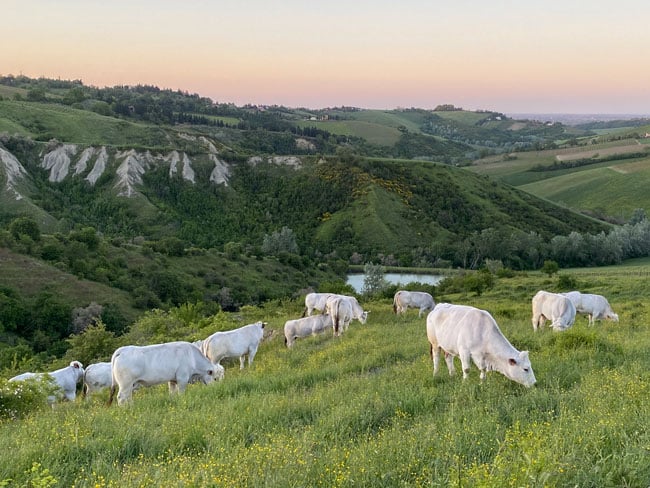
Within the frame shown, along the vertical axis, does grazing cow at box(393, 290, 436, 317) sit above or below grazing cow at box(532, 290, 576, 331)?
below

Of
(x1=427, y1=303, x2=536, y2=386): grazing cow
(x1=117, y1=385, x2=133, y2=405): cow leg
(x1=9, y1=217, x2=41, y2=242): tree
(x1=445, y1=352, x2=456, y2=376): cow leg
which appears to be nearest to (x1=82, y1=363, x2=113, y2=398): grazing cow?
(x1=117, y1=385, x2=133, y2=405): cow leg

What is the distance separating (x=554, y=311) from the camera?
1858cm

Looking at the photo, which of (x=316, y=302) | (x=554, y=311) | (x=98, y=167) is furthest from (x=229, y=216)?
(x=554, y=311)

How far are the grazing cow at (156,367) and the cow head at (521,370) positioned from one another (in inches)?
306

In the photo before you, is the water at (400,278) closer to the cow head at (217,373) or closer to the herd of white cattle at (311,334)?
the herd of white cattle at (311,334)

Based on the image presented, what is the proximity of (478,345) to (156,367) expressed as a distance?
798 cm

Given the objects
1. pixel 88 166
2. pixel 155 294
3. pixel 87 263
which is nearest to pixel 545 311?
pixel 155 294

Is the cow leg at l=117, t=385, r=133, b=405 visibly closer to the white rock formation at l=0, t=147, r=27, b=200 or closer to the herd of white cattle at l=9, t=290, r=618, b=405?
the herd of white cattle at l=9, t=290, r=618, b=405

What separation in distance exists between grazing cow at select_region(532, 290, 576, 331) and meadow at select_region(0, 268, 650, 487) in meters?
5.07

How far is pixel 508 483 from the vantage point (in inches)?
193

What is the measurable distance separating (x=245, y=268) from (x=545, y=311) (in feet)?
196

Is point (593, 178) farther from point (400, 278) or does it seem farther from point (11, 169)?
point (11, 169)

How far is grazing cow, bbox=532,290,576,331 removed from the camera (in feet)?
Answer: 59.8

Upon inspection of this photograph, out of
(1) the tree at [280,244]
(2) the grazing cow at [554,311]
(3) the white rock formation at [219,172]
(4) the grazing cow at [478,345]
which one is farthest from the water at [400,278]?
(4) the grazing cow at [478,345]
